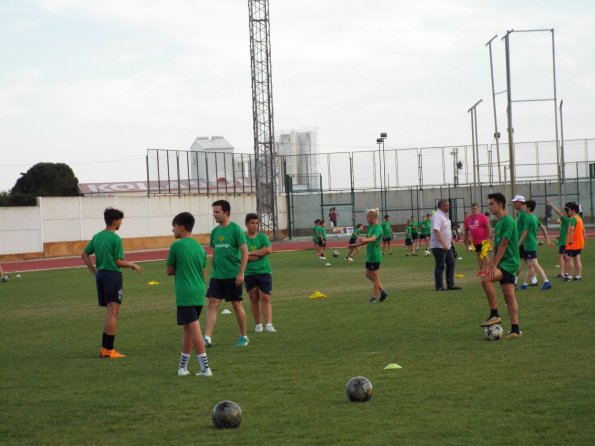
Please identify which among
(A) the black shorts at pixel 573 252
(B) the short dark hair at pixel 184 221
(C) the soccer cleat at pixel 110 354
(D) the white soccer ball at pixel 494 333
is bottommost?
(C) the soccer cleat at pixel 110 354

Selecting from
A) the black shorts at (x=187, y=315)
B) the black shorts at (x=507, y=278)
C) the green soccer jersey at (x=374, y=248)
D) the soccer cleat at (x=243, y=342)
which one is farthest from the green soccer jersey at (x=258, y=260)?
the green soccer jersey at (x=374, y=248)

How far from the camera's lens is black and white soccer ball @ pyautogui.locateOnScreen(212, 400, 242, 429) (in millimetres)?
8539

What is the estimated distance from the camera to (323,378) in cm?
1104

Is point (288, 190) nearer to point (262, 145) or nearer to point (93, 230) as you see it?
point (262, 145)

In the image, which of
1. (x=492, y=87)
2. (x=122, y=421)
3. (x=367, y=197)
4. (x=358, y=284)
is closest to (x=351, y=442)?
(x=122, y=421)

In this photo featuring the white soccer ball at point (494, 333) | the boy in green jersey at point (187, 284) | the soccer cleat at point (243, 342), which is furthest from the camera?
the soccer cleat at point (243, 342)

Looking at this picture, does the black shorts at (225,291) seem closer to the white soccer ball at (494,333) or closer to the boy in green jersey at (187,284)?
the boy in green jersey at (187,284)

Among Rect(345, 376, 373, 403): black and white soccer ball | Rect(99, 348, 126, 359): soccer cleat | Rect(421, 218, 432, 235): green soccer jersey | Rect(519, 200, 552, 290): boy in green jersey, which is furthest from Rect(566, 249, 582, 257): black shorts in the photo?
Rect(421, 218, 432, 235): green soccer jersey

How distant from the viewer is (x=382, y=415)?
29.1 ft

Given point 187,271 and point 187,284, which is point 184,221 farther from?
point 187,284

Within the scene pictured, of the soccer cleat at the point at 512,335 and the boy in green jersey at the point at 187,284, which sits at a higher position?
the boy in green jersey at the point at 187,284

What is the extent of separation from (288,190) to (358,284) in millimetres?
42723

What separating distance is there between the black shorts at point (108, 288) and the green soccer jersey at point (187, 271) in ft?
8.14

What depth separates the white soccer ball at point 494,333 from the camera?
1363cm
